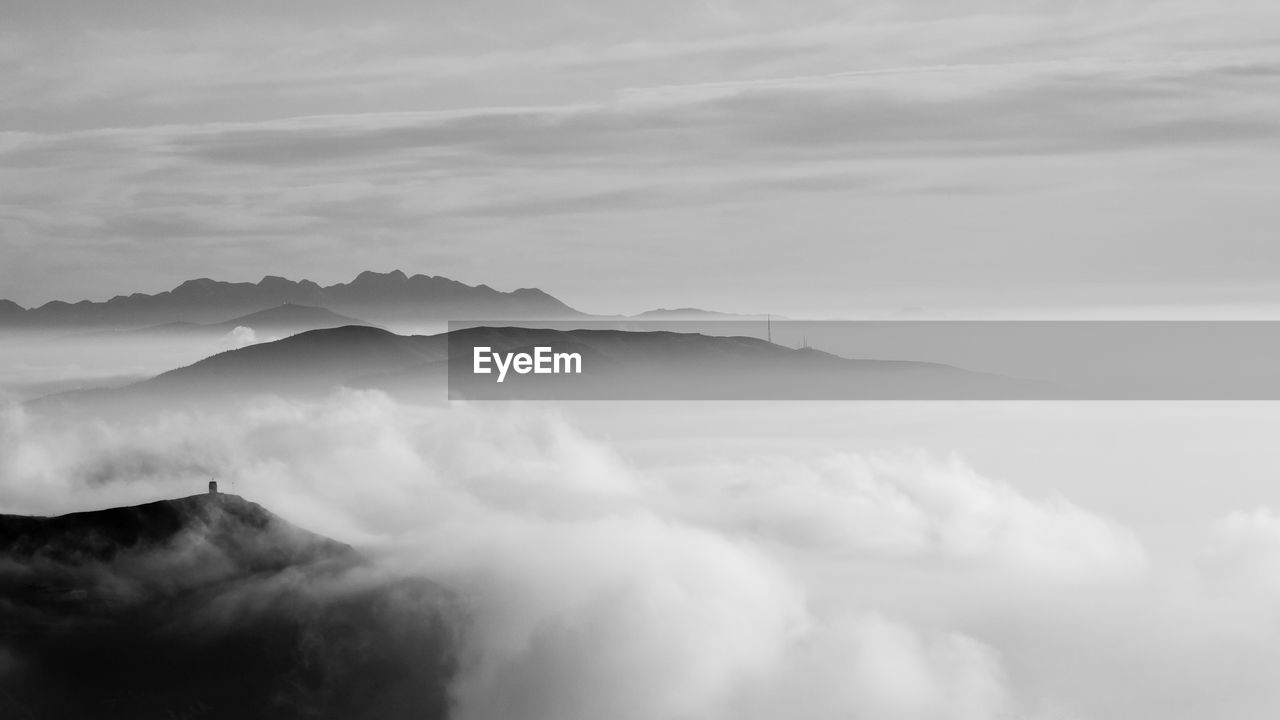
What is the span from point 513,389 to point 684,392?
1715cm

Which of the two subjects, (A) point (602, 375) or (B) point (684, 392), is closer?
(A) point (602, 375)

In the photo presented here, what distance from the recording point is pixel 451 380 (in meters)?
69.4

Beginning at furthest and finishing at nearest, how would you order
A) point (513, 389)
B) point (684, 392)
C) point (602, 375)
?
point (684, 392) → point (602, 375) → point (513, 389)

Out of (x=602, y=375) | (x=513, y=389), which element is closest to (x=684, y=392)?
(x=602, y=375)

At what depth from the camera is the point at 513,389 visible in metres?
66.4

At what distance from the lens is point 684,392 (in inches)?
3187

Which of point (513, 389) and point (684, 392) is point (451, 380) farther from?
point (684, 392)

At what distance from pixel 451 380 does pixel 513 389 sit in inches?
182

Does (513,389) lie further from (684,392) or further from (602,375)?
(684,392)

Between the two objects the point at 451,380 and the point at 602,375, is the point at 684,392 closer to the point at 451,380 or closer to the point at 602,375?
the point at 602,375

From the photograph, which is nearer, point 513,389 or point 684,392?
point 513,389

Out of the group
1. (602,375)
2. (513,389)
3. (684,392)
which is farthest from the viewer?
(684,392)

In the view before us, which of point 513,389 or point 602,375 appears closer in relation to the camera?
point 513,389

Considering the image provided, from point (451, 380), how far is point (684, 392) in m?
17.2
